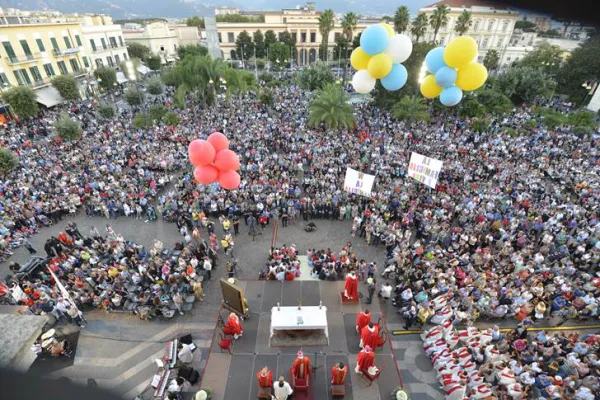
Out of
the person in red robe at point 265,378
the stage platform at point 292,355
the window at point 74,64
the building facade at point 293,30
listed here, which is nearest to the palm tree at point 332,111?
the stage platform at point 292,355

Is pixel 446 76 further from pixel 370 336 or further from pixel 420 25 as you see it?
pixel 420 25

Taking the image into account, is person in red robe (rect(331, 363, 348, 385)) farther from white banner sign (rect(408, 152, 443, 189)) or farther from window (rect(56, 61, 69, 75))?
window (rect(56, 61, 69, 75))

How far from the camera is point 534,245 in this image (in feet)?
52.7

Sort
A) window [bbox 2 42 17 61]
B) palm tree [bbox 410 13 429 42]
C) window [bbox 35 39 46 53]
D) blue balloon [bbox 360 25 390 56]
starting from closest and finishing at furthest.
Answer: blue balloon [bbox 360 25 390 56]
window [bbox 2 42 17 61]
window [bbox 35 39 46 53]
palm tree [bbox 410 13 429 42]

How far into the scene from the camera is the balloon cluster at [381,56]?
50.4 ft

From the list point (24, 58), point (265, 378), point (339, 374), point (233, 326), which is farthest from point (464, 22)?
point (24, 58)

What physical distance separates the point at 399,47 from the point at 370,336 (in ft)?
43.6

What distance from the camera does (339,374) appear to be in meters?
9.39

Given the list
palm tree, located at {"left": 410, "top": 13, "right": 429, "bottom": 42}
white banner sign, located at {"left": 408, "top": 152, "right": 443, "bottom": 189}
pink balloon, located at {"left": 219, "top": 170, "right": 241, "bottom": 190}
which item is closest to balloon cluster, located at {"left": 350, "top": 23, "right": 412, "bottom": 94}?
white banner sign, located at {"left": 408, "top": 152, "right": 443, "bottom": 189}

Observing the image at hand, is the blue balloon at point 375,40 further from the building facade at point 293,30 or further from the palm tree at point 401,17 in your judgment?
the building facade at point 293,30

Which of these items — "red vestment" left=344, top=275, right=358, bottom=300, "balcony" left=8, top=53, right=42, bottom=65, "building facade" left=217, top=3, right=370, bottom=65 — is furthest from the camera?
"building facade" left=217, top=3, right=370, bottom=65

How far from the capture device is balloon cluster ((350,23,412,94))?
15359mm

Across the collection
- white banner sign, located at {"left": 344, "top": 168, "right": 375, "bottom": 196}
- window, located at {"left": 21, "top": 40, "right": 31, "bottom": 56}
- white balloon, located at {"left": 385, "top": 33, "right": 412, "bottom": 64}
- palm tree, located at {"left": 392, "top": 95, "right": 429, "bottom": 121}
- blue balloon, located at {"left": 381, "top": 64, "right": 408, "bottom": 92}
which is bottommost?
palm tree, located at {"left": 392, "top": 95, "right": 429, "bottom": 121}

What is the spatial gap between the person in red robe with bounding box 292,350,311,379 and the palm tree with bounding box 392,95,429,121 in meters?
24.1
